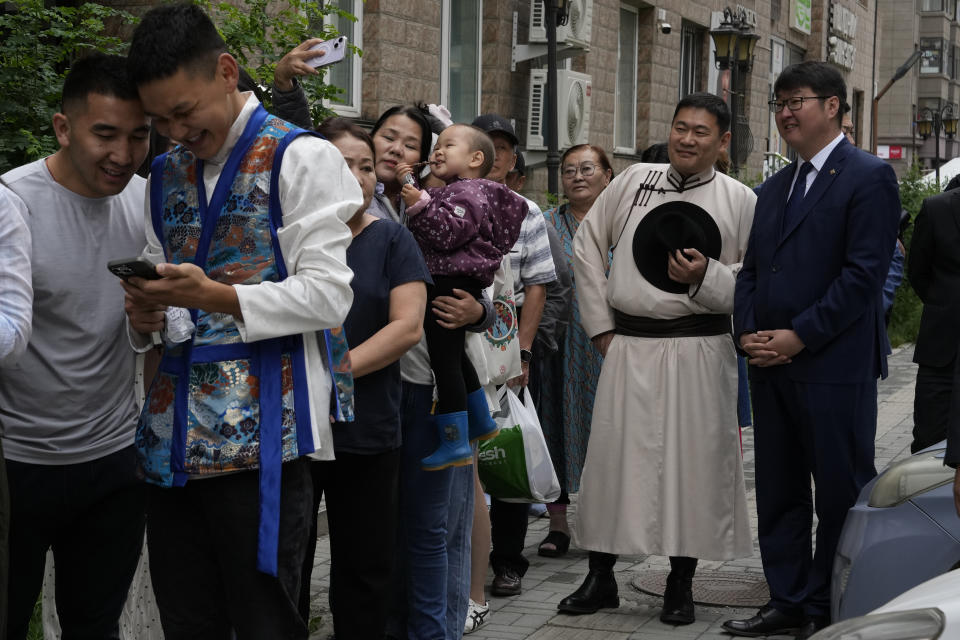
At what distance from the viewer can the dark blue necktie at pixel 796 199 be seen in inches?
212

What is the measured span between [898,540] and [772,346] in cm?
111

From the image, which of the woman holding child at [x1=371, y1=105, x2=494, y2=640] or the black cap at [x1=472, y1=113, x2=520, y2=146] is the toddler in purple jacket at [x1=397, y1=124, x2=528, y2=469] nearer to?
the woman holding child at [x1=371, y1=105, x2=494, y2=640]

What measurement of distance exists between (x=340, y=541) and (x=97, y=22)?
11.7 feet

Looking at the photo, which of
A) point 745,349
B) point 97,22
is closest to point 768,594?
point 745,349

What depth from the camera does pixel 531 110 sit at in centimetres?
1521

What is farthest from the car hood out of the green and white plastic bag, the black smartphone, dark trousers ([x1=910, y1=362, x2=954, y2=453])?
dark trousers ([x1=910, y1=362, x2=954, y2=453])

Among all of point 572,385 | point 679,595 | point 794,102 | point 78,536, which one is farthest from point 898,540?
point 572,385

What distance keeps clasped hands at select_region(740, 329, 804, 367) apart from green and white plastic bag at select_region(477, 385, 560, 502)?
975mm

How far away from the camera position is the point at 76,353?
3.44 metres

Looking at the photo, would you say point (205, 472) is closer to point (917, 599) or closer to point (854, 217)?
point (917, 599)

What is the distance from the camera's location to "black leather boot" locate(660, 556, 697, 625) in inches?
220

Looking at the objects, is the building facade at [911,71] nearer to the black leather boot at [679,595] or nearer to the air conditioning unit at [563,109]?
the air conditioning unit at [563,109]

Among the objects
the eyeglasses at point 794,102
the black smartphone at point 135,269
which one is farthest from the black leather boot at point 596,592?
the black smartphone at point 135,269

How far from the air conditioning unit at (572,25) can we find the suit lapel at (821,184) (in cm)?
970
